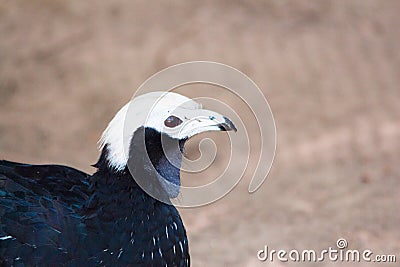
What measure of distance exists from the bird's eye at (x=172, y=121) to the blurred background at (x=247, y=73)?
2.53m

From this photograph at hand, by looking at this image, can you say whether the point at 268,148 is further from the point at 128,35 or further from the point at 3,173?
the point at 3,173

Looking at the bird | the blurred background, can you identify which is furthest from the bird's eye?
the blurred background

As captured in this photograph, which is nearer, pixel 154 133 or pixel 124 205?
pixel 154 133

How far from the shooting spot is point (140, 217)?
4371mm

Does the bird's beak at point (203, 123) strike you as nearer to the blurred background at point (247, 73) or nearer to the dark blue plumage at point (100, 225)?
the dark blue plumage at point (100, 225)

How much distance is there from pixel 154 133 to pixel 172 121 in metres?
0.12

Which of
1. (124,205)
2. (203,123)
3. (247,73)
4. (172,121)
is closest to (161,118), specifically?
(172,121)

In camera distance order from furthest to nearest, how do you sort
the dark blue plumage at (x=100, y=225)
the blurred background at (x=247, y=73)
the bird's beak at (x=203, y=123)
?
the blurred background at (x=247, y=73), the dark blue plumage at (x=100, y=225), the bird's beak at (x=203, y=123)

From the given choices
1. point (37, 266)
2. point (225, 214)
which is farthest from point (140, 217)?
point (225, 214)

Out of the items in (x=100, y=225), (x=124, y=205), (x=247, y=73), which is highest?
(x=247, y=73)

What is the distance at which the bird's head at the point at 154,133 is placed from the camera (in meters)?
4.18

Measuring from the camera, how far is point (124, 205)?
436 cm

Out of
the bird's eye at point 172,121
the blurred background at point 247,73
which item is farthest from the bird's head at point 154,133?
the blurred background at point 247,73

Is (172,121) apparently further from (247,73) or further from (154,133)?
(247,73)
